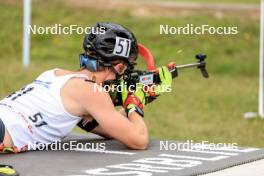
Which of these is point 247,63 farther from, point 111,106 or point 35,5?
point 111,106

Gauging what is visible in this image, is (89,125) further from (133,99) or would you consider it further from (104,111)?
(104,111)

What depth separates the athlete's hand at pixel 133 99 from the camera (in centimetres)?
752

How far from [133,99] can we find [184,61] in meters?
10.7

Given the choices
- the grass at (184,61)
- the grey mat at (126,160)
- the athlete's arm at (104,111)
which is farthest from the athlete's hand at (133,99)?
the grass at (184,61)

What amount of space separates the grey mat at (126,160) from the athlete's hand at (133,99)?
32 centimetres

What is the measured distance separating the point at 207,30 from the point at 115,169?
14.3 meters

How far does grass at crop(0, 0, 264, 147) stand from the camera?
12.2m

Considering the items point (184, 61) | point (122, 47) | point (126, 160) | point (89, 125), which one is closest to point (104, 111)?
point (126, 160)

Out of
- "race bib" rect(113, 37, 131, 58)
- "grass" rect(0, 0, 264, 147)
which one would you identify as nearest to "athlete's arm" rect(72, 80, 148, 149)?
"race bib" rect(113, 37, 131, 58)

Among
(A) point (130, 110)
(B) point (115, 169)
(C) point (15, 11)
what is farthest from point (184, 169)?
(C) point (15, 11)

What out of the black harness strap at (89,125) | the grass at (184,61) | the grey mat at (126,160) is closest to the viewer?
the grey mat at (126,160)

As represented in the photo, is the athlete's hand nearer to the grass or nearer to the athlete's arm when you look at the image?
the athlete's arm

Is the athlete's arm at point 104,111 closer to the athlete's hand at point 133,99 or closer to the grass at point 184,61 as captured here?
the athlete's hand at point 133,99

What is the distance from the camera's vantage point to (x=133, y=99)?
7.57 meters
